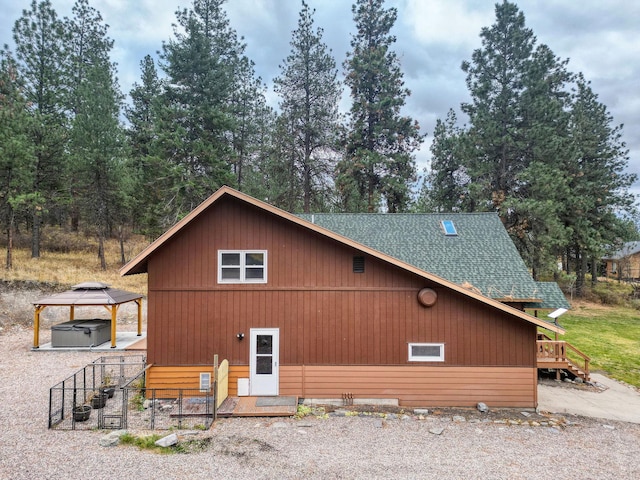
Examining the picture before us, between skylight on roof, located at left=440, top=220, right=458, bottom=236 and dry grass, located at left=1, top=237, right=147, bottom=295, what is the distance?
17284 millimetres

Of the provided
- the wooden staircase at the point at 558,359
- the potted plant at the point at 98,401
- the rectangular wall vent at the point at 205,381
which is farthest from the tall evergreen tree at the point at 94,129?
the wooden staircase at the point at 558,359

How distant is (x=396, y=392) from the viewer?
30.3ft

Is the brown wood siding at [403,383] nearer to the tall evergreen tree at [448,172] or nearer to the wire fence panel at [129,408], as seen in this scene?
the wire fence panel at [129,408]

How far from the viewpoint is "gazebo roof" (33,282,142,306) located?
13398 mm

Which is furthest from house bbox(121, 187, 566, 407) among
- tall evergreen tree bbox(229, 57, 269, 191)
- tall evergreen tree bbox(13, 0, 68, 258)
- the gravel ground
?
tall evergreen tree bbox(13, 0, 68, 258)

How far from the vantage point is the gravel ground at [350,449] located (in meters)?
6.09

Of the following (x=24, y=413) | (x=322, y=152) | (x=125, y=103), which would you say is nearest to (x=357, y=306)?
(x=24, y=413)

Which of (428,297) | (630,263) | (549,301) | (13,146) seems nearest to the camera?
(428,297)

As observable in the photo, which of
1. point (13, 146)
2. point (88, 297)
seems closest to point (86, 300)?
point (88, 297)

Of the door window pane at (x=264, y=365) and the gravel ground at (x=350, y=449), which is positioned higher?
the door window pane at (x=264, y=365)

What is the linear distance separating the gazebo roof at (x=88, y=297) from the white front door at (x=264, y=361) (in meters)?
7.37

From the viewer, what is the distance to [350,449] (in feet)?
22.7

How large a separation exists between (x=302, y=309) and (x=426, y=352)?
3.35 metres

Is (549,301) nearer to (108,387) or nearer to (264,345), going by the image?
(264,345)
